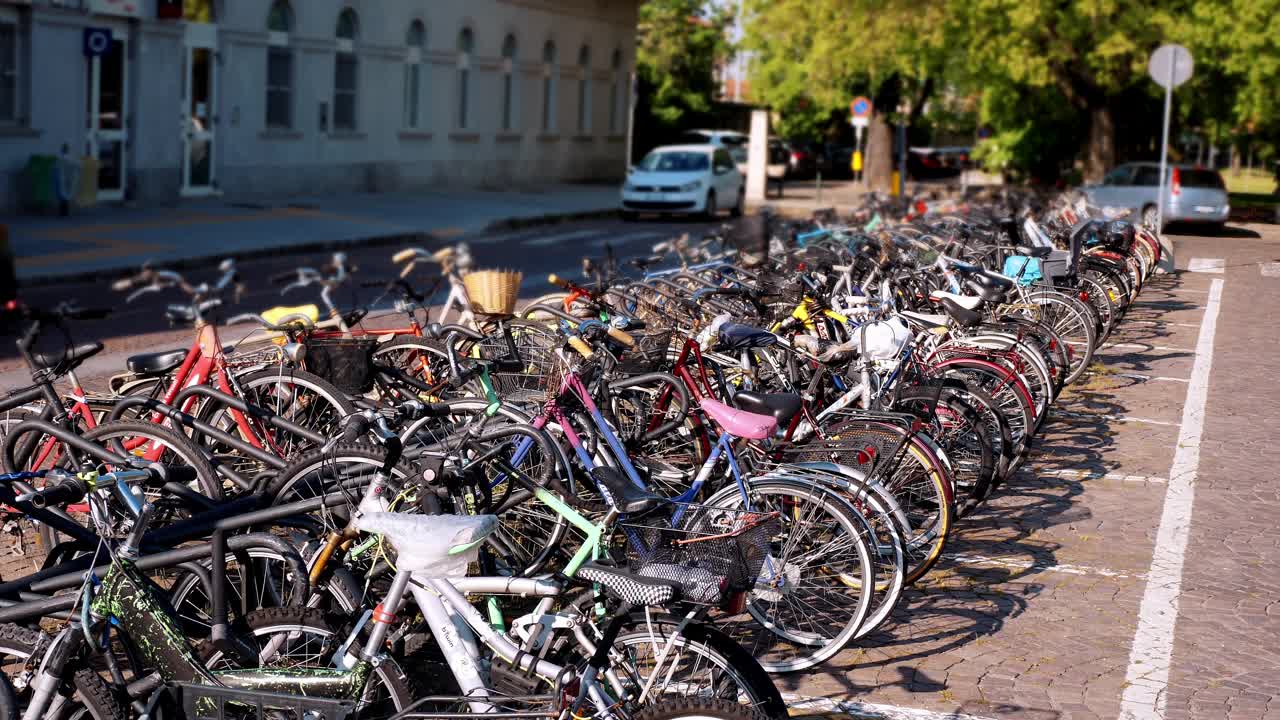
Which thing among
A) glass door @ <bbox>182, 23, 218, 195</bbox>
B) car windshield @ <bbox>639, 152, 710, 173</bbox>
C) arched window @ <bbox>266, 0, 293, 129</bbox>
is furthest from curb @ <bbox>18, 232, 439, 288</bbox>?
car windshield @ <bbox>639, 152, 710, 173</bbox>

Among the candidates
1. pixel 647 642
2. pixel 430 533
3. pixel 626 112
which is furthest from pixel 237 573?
pixel 626 112

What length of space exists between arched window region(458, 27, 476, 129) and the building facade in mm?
47

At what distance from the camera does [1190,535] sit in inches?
294

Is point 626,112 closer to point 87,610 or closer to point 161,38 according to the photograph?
point 161,38

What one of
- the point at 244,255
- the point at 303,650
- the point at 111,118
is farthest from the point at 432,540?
the point at 111,118

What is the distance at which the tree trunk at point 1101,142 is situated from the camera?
1358 inches

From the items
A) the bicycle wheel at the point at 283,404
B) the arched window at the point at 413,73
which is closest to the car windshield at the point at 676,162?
the arched window at the point at 413,73

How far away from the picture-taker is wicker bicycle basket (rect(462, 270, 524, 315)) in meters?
8.57

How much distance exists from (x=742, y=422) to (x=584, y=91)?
37.1 m

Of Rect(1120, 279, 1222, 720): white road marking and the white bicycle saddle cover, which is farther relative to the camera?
Rect(1120, 279, 1222, 720): white road marking

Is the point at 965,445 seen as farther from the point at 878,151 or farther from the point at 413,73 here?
the point at 878,151

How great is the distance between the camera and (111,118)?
25.0m

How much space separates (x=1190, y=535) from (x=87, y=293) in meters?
12.1

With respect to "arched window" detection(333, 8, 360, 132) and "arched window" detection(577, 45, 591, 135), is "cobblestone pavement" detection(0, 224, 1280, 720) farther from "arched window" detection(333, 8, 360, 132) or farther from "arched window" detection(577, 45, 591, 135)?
"arched window" detection(577, 45, 591, 135)
